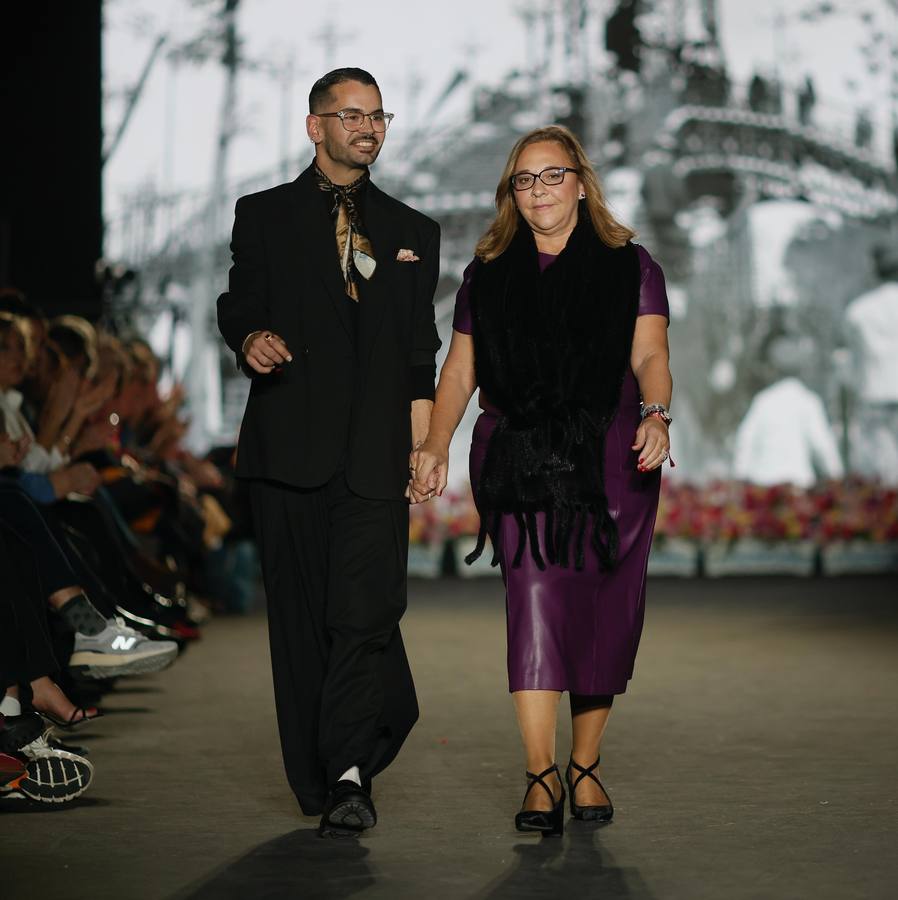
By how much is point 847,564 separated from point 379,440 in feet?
29.3

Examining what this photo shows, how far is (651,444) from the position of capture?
10.8 feet

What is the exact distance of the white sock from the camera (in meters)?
3.88

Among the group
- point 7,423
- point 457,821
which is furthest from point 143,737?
point 457,821

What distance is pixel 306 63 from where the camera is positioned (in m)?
11.0

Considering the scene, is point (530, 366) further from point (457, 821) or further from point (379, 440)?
point (457, 821)

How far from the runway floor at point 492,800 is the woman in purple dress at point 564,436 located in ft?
0.98

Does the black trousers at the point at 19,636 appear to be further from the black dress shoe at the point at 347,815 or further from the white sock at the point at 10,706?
the black dress shoe at the point at 347,815

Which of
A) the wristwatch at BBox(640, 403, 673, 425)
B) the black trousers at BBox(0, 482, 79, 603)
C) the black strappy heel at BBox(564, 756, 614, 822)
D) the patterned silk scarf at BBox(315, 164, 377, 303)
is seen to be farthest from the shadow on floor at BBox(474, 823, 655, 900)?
the black trousers at BBox(0, 482, 79, 603)

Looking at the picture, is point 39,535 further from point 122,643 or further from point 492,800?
point 492,800

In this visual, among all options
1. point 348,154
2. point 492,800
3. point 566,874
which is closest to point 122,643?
point 492,800

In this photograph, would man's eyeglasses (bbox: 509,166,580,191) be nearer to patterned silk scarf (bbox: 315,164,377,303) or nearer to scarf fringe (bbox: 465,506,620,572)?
patterned silk scarf (bbox: 315,164,377,303)

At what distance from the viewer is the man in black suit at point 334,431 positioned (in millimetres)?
3355

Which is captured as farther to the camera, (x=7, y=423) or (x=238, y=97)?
(x=238, y=97)

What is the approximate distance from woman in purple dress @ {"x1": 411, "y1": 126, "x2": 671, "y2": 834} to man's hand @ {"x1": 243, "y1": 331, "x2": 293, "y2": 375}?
37 cm
